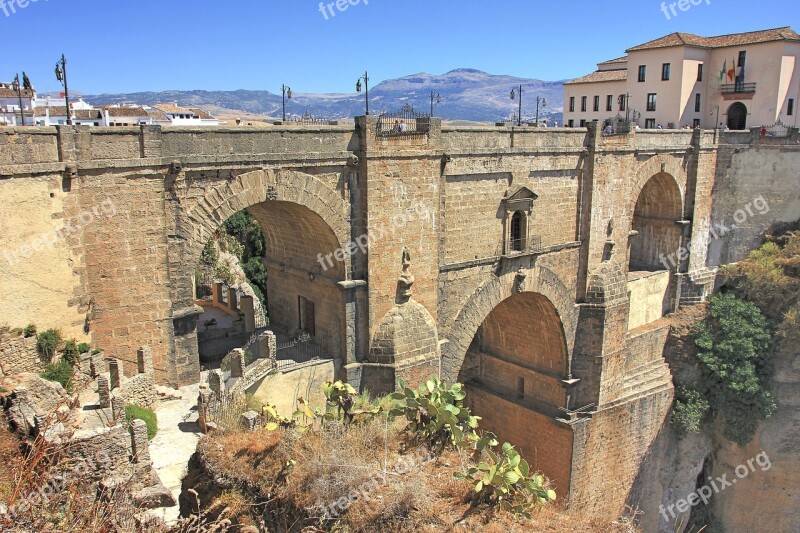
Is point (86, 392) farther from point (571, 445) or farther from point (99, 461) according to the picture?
point (571, 445)

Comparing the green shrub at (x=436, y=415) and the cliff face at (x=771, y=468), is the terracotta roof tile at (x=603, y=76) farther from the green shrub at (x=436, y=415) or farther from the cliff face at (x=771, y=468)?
the green shrub at (x=436, y=415)

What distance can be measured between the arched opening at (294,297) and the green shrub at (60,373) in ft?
12.7

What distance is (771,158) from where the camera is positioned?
85.1ft

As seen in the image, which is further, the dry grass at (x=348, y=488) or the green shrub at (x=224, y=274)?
the green shrub at (x=224, y=274)

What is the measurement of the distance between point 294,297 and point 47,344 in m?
6.65

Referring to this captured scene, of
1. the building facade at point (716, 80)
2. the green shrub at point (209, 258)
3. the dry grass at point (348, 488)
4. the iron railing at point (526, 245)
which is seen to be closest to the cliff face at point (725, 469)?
the iron railing at point (526, 245)

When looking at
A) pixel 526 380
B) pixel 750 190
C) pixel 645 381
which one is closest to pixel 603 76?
pixel 750 190

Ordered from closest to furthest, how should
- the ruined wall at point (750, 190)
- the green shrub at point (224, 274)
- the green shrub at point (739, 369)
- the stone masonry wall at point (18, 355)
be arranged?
1. the stone masonry wall at point (18, 355)
2. the green shrub at point (739, 369)
3. the ruined wall at point (750, 190)
4. the green shrub at point (224, 274)

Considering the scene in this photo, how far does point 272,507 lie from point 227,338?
27.2 ft

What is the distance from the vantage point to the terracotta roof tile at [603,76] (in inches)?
1448

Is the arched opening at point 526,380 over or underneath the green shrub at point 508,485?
underneath

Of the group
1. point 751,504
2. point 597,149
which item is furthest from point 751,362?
point 597,149

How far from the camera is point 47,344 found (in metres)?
11.9

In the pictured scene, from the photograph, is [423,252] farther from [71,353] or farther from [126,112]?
[126,112]
